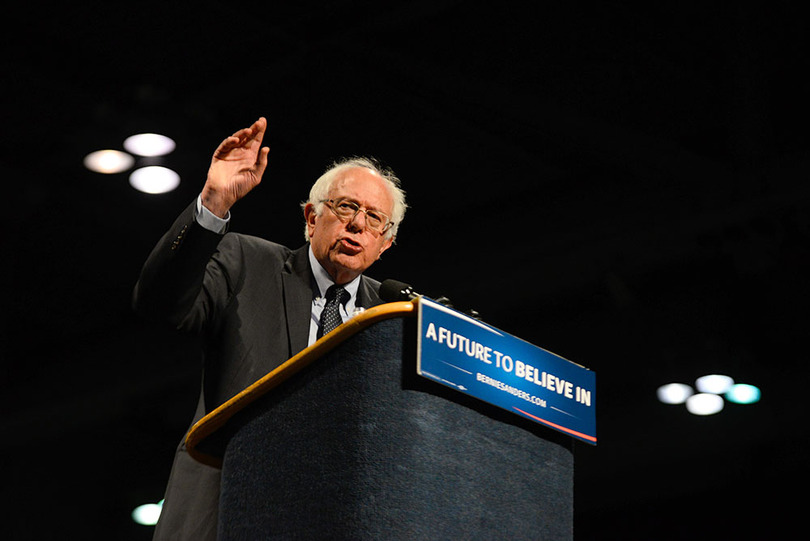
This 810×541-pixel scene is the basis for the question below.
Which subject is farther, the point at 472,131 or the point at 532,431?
the point at 472,131

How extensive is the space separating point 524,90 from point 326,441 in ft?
11.7

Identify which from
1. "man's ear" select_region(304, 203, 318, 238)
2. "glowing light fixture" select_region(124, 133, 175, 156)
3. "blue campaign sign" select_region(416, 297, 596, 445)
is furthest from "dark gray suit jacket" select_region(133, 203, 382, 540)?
"glowing light fixture" select_region(124, 133, 175, 156)

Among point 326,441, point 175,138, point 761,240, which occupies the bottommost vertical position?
point 326,441

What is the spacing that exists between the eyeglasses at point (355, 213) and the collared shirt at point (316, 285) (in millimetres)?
125

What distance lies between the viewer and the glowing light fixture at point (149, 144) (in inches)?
191

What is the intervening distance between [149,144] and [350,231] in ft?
9.90

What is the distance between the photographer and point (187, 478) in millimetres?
1682

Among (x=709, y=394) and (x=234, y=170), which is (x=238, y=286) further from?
(x=709, y=394)

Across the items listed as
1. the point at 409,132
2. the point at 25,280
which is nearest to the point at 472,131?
the point at 409,132

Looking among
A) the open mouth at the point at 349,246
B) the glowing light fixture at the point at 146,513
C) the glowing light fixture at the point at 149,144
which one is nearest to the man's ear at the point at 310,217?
the open mouth at the point at 349,246

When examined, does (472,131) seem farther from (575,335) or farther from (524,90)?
(575,335)

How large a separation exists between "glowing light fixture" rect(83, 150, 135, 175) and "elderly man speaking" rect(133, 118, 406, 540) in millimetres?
3078

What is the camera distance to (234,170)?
6.14ft

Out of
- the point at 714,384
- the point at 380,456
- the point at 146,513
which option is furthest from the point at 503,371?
the point at 146,513
